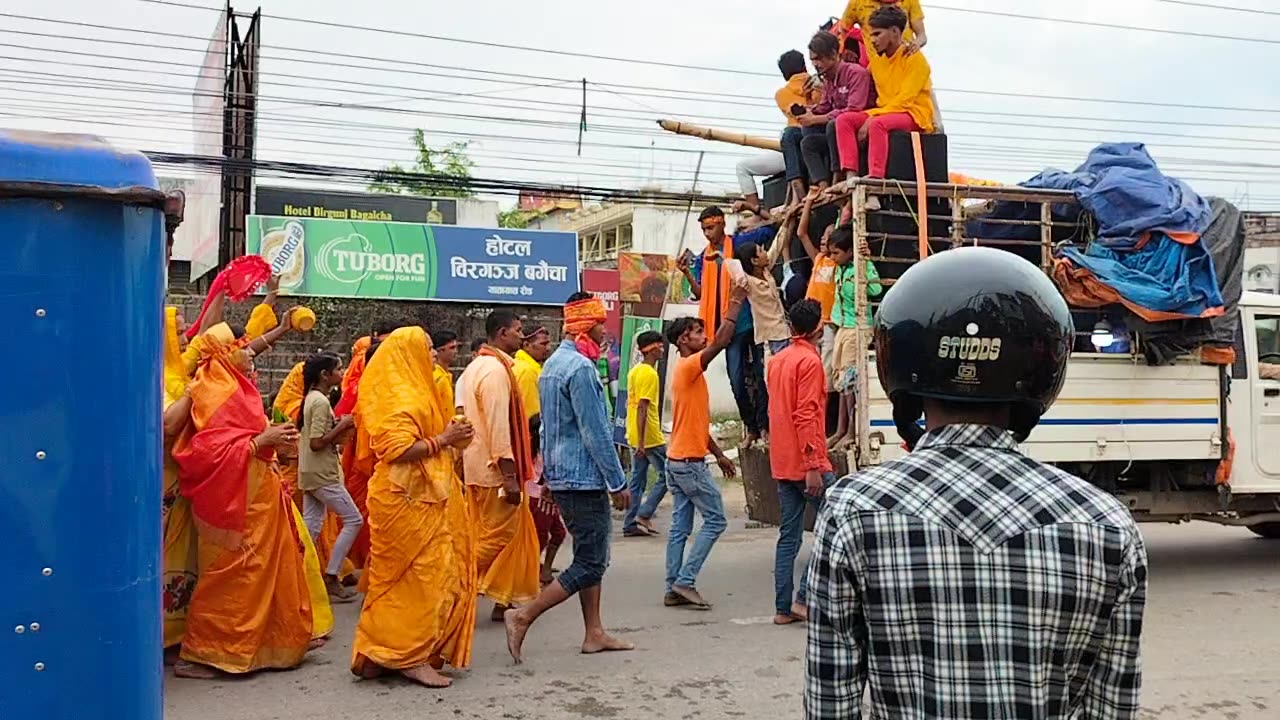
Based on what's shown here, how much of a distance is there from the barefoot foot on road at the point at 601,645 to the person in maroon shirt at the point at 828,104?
10.5ft

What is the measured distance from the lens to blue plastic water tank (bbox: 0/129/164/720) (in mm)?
2352

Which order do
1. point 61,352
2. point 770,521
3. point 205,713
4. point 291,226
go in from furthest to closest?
point 291,226
point 770,521
point 205,713
point 61,352

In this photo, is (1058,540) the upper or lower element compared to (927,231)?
lower

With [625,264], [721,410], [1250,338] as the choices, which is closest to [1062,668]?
[1250,338]

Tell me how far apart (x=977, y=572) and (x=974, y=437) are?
8.4 inches

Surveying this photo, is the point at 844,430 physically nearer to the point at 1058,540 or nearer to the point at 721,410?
the point at 1058,540

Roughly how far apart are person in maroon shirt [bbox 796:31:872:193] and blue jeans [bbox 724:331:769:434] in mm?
1140

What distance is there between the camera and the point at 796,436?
6.12 metres

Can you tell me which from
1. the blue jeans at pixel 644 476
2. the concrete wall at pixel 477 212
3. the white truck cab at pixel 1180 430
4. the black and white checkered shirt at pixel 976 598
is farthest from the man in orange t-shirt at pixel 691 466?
the concrete wall at pixel 477 212

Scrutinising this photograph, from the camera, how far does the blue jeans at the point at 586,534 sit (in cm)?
537

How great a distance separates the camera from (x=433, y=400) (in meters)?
5.18

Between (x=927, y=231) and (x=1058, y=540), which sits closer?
(x=1058, y=540)

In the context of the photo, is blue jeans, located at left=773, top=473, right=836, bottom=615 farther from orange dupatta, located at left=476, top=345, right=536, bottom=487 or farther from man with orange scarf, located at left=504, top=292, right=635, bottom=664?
orange dupatta, located at left=476, top=345, right=536, bottom=487

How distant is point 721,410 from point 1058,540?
63.4 ft
